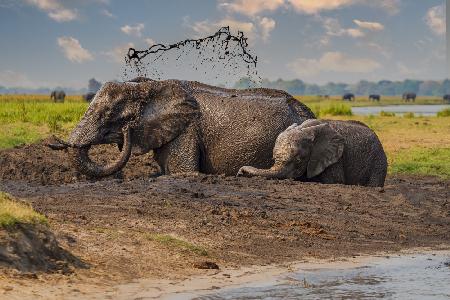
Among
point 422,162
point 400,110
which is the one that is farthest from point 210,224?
point 400,110

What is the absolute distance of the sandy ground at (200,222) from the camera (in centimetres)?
957

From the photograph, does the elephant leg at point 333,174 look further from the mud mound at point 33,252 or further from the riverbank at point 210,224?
the mud mound at point 33,252

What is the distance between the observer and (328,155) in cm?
1591

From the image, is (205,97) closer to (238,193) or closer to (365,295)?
(238,193)

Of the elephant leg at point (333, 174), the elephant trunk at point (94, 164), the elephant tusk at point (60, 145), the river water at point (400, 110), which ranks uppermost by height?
the elephant tusk at point (60, 145)

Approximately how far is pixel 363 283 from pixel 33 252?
3.25 m

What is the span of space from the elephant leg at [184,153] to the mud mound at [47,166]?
2.41ft

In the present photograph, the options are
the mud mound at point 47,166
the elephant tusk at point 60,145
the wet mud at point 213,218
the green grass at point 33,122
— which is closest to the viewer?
the wet mud at point 213,218

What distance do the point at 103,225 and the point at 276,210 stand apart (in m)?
3.09

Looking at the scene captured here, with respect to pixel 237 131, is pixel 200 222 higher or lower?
lower

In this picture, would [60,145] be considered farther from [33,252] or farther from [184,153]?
[33,252]

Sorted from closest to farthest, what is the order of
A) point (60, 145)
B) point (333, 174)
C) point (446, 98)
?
point (60, 145), point (333, 174), point (446, 98)

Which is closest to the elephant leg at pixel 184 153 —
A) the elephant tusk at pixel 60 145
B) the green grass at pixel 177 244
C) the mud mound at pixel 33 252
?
the elephant tusk at pixel 60 145

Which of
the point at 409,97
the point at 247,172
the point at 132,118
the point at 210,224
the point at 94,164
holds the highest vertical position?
the point at 132,118
